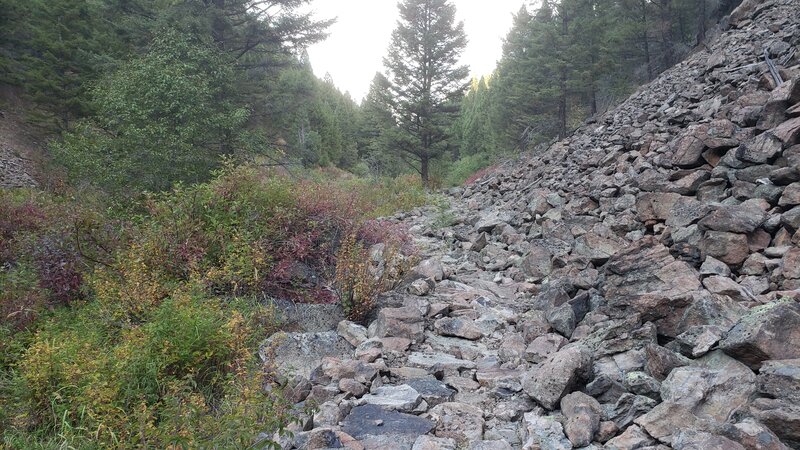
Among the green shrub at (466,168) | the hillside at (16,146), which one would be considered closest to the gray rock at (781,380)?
the hillside at (16,146)

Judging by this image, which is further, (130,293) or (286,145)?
(286,145)

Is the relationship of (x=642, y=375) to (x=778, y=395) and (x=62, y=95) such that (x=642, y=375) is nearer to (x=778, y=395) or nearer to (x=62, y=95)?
(x=778, y=395)

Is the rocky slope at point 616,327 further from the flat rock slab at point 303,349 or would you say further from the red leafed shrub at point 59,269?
the red leafed shrub at point 59,269

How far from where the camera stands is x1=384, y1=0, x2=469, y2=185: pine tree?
22531 mm

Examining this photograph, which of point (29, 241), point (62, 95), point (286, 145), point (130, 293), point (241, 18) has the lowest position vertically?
point (130, 293)

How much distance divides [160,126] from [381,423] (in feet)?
29.6

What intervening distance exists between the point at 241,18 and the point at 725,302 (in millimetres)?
15299

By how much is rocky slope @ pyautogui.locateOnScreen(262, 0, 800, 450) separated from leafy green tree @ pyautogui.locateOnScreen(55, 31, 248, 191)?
20.7ft

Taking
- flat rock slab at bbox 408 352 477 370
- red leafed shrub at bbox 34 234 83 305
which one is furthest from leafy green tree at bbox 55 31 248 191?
flat rock slab at bbox 408 352 477 370

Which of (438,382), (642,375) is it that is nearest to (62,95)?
(438,382)

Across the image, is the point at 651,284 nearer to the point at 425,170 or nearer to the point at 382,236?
the point at 382,236

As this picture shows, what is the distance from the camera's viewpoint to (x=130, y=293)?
176 inches

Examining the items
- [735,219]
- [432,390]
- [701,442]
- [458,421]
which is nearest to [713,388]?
[701,442]

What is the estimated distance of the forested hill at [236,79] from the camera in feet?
33.4
